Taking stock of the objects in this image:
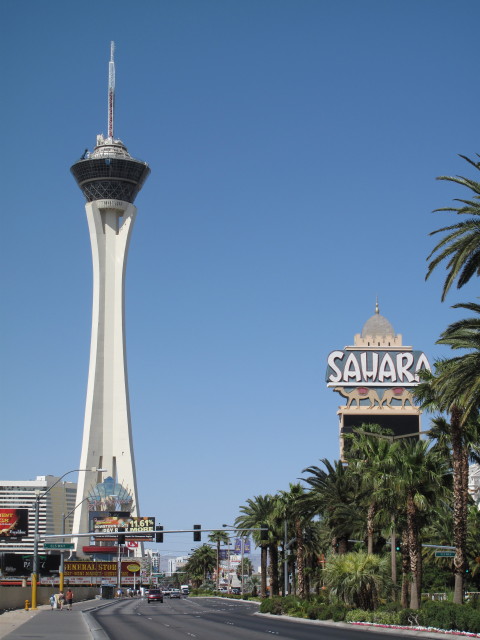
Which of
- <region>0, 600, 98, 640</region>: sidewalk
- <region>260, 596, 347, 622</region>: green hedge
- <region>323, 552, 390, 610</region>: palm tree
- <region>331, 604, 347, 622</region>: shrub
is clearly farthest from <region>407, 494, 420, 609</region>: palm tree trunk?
<region>0, 600, 98, 640</region>: sidewalk

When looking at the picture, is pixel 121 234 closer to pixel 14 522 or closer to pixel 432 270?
pixel 14 522

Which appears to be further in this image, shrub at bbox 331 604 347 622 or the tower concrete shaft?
the tower concrete shaft

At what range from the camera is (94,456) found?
179750mm

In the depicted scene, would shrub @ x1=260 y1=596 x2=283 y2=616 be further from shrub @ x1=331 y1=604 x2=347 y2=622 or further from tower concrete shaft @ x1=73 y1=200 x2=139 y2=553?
tower concrete shaft @ x1=73 y1=200 x2=139 y2=553

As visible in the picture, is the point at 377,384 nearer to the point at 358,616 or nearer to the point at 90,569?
the point at 90,569

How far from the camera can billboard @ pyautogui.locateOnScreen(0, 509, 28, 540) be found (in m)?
98.2

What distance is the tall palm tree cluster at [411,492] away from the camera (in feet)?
119

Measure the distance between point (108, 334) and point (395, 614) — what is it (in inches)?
5431

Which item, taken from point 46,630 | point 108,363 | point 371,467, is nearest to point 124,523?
point 108,363

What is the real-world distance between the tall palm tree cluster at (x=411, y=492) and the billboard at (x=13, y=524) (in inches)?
895

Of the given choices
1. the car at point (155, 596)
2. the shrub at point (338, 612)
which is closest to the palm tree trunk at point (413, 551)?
the shrub at point (338, 612)

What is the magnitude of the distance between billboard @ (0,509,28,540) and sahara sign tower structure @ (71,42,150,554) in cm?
7561

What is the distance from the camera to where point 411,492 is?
5106 cm

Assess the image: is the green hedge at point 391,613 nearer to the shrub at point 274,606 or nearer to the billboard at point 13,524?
the shrub at point 274,606
